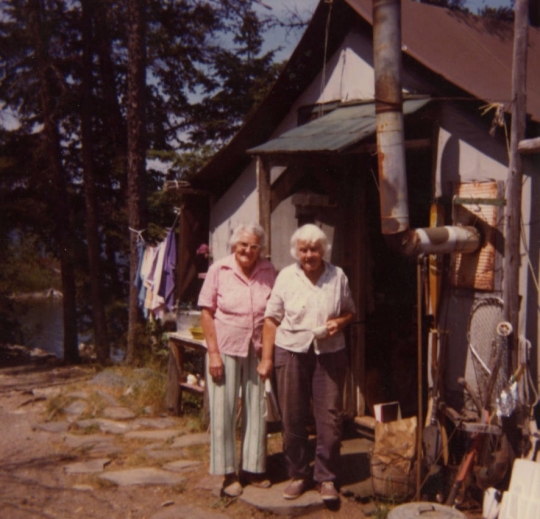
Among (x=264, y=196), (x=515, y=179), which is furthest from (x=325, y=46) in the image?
(x=515, y=179)

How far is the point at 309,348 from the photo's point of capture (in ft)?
15.9

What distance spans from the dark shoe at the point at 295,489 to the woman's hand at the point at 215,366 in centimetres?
91

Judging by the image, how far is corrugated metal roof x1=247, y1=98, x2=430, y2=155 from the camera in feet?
18.1

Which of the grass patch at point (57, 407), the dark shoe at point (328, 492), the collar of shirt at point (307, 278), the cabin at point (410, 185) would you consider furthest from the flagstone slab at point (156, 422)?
the collar of shirt at point (307, 278)

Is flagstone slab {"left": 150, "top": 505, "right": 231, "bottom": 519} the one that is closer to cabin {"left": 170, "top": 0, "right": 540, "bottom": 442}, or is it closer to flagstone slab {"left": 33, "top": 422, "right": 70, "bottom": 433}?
cabin {"left": 170, "top": 0, "right": 540, "bottom": 442}

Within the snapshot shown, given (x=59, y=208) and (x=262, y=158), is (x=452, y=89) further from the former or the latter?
(x=59, y=208)

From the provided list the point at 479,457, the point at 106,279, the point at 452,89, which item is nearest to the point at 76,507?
the point at 479,457

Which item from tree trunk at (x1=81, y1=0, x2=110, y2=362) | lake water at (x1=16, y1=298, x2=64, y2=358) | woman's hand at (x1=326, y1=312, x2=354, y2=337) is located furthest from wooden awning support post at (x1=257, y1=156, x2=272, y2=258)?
lake water at (x1=16, y1=298, x2=64, y2=358)

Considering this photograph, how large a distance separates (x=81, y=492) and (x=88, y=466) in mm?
630

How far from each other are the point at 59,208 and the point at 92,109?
2585mm

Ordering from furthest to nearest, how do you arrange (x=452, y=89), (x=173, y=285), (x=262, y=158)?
(x=173, y=285) → (x=262, y=158) → (x=452, y=89)

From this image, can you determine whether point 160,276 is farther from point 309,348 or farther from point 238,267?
point 309,348

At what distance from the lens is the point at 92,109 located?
16188 millimetres

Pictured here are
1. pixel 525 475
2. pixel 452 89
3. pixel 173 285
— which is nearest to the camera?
pixel 525 475
